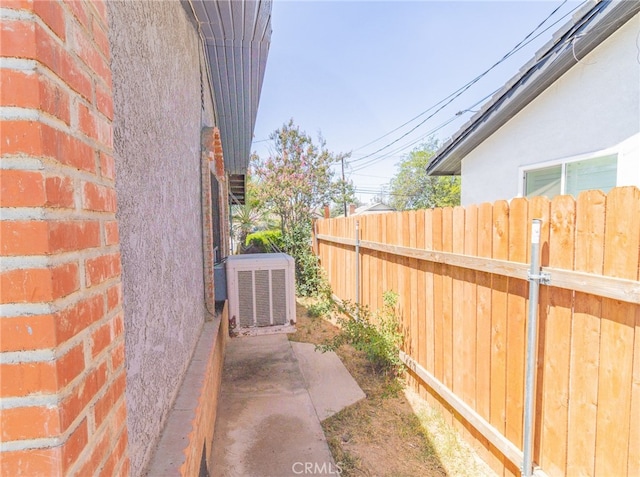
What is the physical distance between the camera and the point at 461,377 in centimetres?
313

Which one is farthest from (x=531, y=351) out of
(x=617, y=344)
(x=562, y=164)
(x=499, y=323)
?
(x=562, y=164)

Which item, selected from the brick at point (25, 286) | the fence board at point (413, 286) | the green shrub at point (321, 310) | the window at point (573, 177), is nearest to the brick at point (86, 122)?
the brick at point (25, 286)

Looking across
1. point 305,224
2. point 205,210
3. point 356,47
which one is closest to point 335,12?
point 356,47

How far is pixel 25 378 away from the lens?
2.10 feet

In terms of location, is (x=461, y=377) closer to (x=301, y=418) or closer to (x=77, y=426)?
(x=301, y=418)

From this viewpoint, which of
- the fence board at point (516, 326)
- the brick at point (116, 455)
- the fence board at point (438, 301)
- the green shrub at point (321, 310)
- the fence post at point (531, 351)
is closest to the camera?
the brick at point (116, 455)

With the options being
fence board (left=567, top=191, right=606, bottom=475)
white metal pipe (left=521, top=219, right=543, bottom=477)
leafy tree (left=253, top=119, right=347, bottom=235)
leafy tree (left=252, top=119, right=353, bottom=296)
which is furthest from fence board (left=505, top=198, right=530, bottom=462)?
leafy tree (left=253, top=119, right=347, bottom=235)

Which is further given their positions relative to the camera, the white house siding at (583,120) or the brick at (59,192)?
the white house siding at (583,120)

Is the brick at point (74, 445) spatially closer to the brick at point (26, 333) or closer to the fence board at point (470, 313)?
the brick at point (26, 333)

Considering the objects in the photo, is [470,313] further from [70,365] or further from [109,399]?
[70,365]

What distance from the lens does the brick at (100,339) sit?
82cm

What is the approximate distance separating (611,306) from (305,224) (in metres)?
8.71

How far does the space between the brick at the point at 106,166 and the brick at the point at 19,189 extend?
274 millimetres

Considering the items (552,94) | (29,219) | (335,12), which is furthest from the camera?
(335,12)
